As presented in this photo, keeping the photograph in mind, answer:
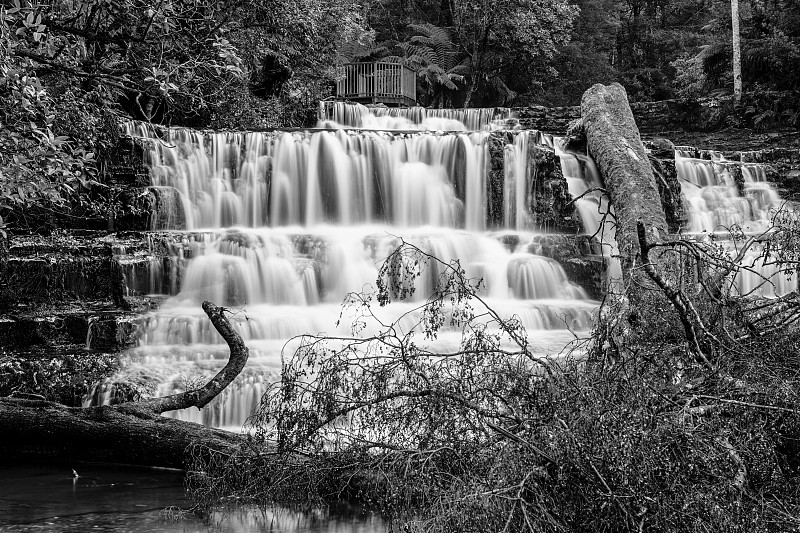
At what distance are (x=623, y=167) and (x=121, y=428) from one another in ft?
20.4

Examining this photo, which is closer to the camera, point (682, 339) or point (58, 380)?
point (682, 339)

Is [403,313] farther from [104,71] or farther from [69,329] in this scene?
[104,71]

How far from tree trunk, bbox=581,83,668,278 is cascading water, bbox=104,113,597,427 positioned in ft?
7.91

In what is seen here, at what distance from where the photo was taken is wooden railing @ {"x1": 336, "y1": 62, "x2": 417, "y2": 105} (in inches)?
1112

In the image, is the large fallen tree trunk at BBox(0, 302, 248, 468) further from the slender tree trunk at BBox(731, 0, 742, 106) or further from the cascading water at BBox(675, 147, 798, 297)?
the slender tree trunk at BBox(731, 0, 742, 106)

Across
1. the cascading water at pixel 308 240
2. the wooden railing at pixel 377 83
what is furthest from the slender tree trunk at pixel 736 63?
the cascading water at pixel 308 240

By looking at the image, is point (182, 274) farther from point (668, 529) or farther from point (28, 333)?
point (668, 529)

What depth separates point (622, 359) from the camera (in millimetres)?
4773

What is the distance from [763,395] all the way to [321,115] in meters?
19.0

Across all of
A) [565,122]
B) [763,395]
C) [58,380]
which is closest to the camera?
[763,395]

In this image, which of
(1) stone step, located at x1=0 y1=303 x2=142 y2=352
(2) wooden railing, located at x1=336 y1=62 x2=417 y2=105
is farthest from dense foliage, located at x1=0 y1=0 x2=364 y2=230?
(2) wooden railing, located at x1=336 y1=62 x2=417 y2=105

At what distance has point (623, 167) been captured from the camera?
396 inches

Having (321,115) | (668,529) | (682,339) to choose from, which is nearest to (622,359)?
(682,339)

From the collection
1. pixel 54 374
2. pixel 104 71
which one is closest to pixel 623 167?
pixel 104 71
